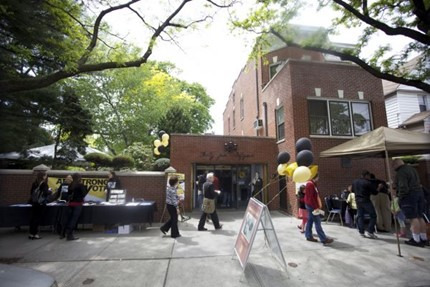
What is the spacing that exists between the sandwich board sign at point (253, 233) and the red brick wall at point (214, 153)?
22.5 feet

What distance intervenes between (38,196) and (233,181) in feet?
27.8

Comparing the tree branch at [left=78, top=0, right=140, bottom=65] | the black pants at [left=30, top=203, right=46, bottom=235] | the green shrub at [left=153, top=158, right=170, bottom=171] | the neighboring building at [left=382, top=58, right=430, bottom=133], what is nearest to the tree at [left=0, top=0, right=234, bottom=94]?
the tree branch at [left=78, top=0, right=140, bottom=65]

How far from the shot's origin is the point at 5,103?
420 inches

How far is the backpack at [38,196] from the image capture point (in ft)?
22.7

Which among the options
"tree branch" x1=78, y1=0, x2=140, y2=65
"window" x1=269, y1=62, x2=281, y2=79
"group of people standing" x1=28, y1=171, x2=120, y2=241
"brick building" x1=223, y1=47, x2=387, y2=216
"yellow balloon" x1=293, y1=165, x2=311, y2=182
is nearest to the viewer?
"yellow balloon" x1=293, y1=165, x2=311, y2=182

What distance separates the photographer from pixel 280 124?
480 inches

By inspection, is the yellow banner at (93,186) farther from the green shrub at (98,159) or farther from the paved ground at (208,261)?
the green shrub at (98,159)

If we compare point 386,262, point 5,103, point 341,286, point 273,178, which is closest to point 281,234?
point 386,262

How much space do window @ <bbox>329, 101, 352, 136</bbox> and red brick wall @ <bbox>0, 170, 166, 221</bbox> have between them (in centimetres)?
814

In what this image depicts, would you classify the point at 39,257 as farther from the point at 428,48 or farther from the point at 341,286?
the point at 428,48

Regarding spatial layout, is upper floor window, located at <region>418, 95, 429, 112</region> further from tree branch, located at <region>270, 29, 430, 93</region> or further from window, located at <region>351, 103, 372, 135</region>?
tree branch, located at <region>270, 29, 430, 93</region>

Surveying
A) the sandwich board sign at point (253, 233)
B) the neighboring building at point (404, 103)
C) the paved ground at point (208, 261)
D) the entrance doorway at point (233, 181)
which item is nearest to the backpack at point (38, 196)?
the paved ground at point (208, 261)

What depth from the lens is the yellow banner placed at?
363 inches

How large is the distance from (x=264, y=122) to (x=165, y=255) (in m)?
10.3
